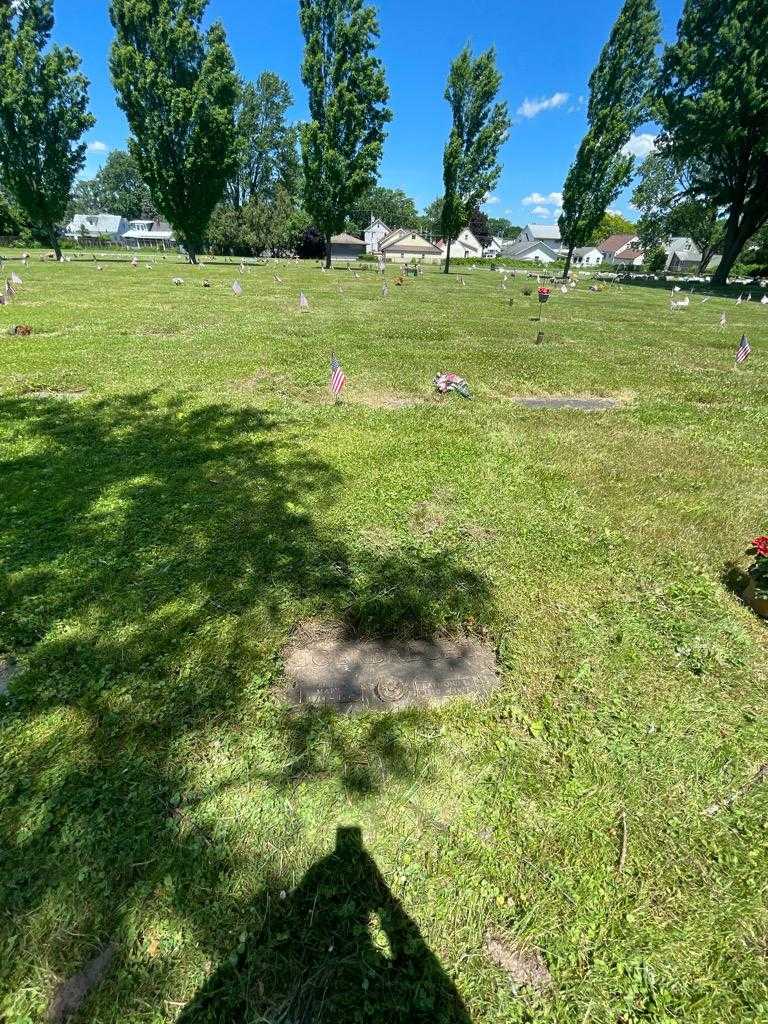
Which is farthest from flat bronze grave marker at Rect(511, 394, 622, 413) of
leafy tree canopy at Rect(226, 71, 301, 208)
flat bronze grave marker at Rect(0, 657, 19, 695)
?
leafy tree canopy at Rect(226, 71, 301, 208)

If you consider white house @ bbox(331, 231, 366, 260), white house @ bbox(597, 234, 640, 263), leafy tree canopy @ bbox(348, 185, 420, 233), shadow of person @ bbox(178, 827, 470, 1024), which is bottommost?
shadow of person @ bbox(178, 827, 470, 1024)

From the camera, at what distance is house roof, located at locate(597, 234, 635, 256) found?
99.6 m

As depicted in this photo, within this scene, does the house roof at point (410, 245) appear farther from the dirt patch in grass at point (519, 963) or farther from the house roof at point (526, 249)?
the dirt patch in grass at point (519, 963)

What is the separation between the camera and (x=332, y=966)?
1.85 metres

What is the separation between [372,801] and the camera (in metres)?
2.38

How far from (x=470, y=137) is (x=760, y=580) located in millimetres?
44351

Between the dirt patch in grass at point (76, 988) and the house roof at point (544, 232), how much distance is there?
118 meters

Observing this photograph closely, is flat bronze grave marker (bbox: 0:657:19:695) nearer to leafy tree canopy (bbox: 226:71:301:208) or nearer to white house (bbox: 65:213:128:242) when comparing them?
leafy tree canopy (bbox: 226:71:301:208)

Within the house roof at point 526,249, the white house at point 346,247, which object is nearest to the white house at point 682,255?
the house roof at point 526,249

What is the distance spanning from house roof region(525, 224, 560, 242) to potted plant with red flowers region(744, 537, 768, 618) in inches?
4518

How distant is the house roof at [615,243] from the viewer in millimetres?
99625

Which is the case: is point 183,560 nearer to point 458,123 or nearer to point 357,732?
point 357,732

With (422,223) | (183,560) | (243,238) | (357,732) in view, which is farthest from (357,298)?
(422,223)

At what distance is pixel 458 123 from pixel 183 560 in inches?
1770
